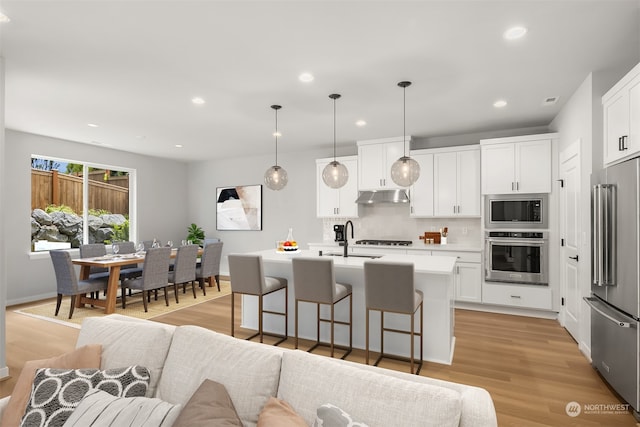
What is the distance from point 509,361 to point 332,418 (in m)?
2.85

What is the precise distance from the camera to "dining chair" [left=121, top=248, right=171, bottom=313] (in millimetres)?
4863

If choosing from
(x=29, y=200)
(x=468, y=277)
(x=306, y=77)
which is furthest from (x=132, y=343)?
(x=29, y=200)

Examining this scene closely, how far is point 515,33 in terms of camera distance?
8.07 ft

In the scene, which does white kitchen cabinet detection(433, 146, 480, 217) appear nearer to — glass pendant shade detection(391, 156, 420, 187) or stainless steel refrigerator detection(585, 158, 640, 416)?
glass pendant shade detection(391, 156, 420, 187)

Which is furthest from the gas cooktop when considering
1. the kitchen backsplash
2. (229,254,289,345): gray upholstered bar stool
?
(229,254,289,345): gray upholstered bar stool

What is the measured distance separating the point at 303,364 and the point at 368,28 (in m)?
2.20

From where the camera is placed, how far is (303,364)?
4.27 feet

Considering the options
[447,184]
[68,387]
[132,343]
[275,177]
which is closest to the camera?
[68,387]

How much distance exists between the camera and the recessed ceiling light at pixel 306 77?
3.18 metres

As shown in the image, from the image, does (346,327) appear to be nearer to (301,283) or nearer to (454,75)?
(301,283)

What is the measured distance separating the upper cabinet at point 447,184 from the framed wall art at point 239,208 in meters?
3.33

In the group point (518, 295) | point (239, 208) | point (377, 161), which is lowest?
point (518, 295)

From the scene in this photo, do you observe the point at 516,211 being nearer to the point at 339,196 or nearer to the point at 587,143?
the point at 587,143

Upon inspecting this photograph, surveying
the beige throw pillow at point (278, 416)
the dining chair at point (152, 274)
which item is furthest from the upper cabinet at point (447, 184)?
the beige throw pillow at point (278, 416)
